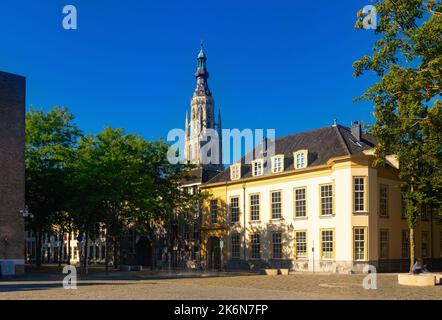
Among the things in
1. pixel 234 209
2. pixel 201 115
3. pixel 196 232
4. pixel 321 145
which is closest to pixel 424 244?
pixel 321 145

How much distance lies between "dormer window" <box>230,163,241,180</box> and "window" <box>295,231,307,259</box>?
32.9 feet

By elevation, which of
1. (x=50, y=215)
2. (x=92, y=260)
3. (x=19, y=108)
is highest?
(x=19, y=108)

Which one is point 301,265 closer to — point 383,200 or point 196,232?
point 383,200

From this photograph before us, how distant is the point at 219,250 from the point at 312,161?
15518mm

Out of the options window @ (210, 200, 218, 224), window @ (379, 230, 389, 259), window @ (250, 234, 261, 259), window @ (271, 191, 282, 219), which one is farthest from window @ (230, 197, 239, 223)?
window @ (379, 230, 389, 259)

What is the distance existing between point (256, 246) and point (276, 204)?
189 inches

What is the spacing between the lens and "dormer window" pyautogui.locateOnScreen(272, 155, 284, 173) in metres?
52.8

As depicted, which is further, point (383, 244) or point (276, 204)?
point (276, 204)

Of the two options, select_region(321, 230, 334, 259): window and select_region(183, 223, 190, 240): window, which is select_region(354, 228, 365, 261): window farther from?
select_region(183, 223, 190, 240): window

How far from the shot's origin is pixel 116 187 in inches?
1805

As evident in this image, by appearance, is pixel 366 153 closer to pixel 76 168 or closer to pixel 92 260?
pixel 76 168

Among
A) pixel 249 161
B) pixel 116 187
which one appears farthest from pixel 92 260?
pixel 116 187

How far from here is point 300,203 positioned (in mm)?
50625
